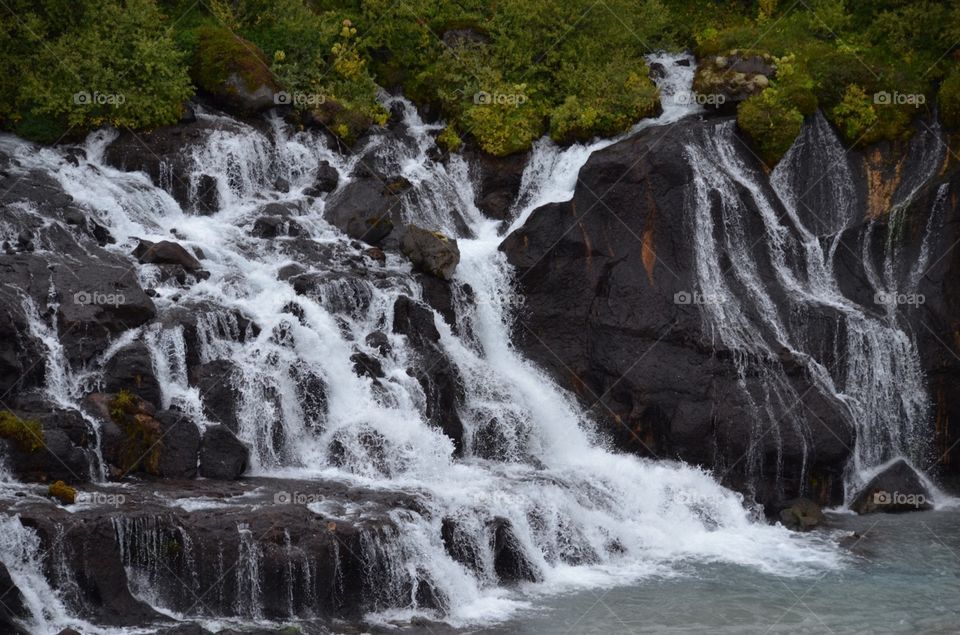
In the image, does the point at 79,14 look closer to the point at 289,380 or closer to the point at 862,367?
the point at 289,380

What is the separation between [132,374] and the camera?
782 inches

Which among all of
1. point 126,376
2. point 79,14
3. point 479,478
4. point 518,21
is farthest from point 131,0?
point 479,478

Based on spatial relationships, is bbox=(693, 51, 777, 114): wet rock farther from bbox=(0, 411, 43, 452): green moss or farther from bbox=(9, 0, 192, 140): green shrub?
bbox=(0, 411, 43, 452): green moss

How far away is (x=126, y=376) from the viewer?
65.0 ft

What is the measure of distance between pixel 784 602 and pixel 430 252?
1049 cm

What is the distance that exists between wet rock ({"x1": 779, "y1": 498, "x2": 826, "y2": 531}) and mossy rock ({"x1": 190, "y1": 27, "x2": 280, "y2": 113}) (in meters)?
15.4

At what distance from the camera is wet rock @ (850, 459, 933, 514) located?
75.2 ft

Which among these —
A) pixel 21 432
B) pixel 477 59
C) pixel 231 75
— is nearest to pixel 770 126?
pixel 477 59

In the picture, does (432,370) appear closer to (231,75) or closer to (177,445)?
(177,445)

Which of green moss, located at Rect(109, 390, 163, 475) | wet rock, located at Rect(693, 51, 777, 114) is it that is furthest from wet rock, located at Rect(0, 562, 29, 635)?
wet rock, located at Rect(693, 51, 777, 114)

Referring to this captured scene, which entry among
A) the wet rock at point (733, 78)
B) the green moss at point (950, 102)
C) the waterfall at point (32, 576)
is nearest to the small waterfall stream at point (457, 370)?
the waterfall at point (32, 576)

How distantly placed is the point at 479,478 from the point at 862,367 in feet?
30.0

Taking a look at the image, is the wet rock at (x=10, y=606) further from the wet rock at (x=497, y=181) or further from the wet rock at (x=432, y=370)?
the wet rock at (x=497, y=181)

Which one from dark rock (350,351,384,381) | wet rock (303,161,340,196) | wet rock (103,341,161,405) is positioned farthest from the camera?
wet rock (303,161,340,196)
